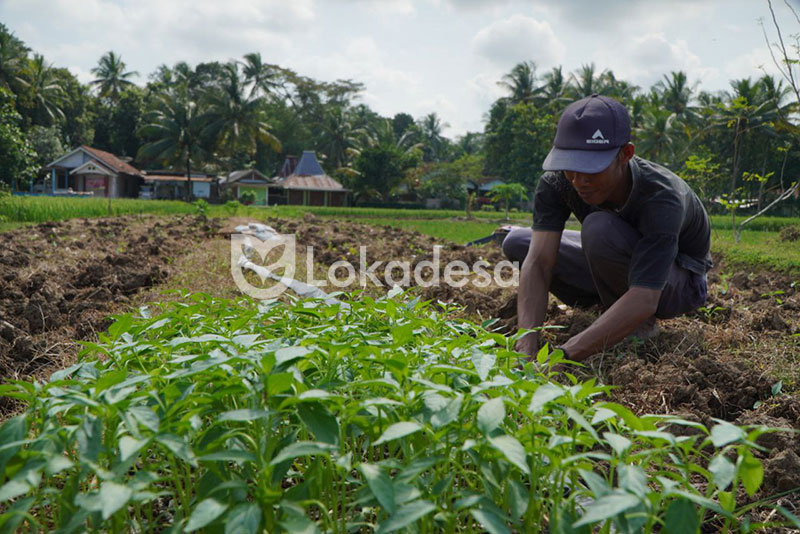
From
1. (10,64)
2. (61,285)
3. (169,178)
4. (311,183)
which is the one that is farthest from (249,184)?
(61,285)

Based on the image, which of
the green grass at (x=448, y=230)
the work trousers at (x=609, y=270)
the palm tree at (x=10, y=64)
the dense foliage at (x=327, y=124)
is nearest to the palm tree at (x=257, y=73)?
the dense foliage at (x=327, y=124)

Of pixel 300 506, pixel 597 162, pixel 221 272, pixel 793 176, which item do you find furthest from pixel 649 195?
pixel 793 176

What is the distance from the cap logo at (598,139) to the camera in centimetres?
211

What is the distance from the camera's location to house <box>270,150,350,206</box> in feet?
116

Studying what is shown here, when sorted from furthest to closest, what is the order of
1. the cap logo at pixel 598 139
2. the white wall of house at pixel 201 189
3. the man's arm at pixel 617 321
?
the white wall of house at pixel 201 189, the cap logo at pixel 598 139, the man's arm at pixel 617 321

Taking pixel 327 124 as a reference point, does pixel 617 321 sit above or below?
below

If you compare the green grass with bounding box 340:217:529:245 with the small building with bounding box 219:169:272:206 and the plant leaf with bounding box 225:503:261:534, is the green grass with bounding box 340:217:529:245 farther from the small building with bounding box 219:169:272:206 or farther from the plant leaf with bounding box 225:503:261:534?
the small building with bounding box 219:169:272:206

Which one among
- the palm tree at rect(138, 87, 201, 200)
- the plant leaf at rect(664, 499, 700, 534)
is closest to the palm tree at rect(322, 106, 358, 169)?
the palm tree at rect(138, 87, 201, 200)

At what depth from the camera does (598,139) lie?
212 cm

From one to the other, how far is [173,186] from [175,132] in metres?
6.81

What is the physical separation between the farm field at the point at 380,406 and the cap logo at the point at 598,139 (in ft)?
2.60

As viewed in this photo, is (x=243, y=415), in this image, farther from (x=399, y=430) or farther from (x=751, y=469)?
(x=751, y=469)

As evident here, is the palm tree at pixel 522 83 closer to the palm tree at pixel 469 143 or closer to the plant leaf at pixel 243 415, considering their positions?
the palm tree at pixel 469 143

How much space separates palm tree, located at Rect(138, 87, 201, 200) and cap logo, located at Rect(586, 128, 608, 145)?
33927mm
